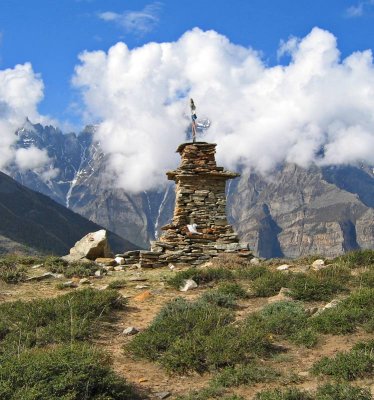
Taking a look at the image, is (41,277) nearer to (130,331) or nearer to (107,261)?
(107,261)

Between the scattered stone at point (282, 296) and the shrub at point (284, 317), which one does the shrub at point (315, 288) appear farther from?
the shrub at point (284, 317)

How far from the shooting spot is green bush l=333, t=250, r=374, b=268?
1619cm

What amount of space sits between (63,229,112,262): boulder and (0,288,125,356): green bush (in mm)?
8935

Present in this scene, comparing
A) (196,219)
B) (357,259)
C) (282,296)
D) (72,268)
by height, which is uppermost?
(196,219)

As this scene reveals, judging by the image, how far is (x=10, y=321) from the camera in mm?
10109

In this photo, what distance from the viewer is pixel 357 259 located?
655 inches

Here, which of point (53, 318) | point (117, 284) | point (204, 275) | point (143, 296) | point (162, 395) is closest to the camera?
point (162, 395)

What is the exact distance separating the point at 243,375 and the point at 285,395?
1089 millimetres

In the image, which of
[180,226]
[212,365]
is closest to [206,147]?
[180,226]

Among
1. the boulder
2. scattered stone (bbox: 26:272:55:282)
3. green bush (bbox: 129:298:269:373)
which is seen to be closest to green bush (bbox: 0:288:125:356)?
green bush (bbox: 129:298:269:373)

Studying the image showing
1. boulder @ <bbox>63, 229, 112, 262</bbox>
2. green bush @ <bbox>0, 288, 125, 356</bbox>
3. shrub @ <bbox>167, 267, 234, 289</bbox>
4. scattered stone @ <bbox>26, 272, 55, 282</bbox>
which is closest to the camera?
green bush @ <bbox>0, 288, 125, 356</bbox>

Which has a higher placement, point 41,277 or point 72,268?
point 72,268

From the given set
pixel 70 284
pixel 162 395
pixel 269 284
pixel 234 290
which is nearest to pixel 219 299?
pixel 234 290

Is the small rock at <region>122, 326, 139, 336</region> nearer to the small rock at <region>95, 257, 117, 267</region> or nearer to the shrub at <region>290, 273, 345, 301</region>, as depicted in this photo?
the shrub at <region>290, 273, 345, 301</region>
